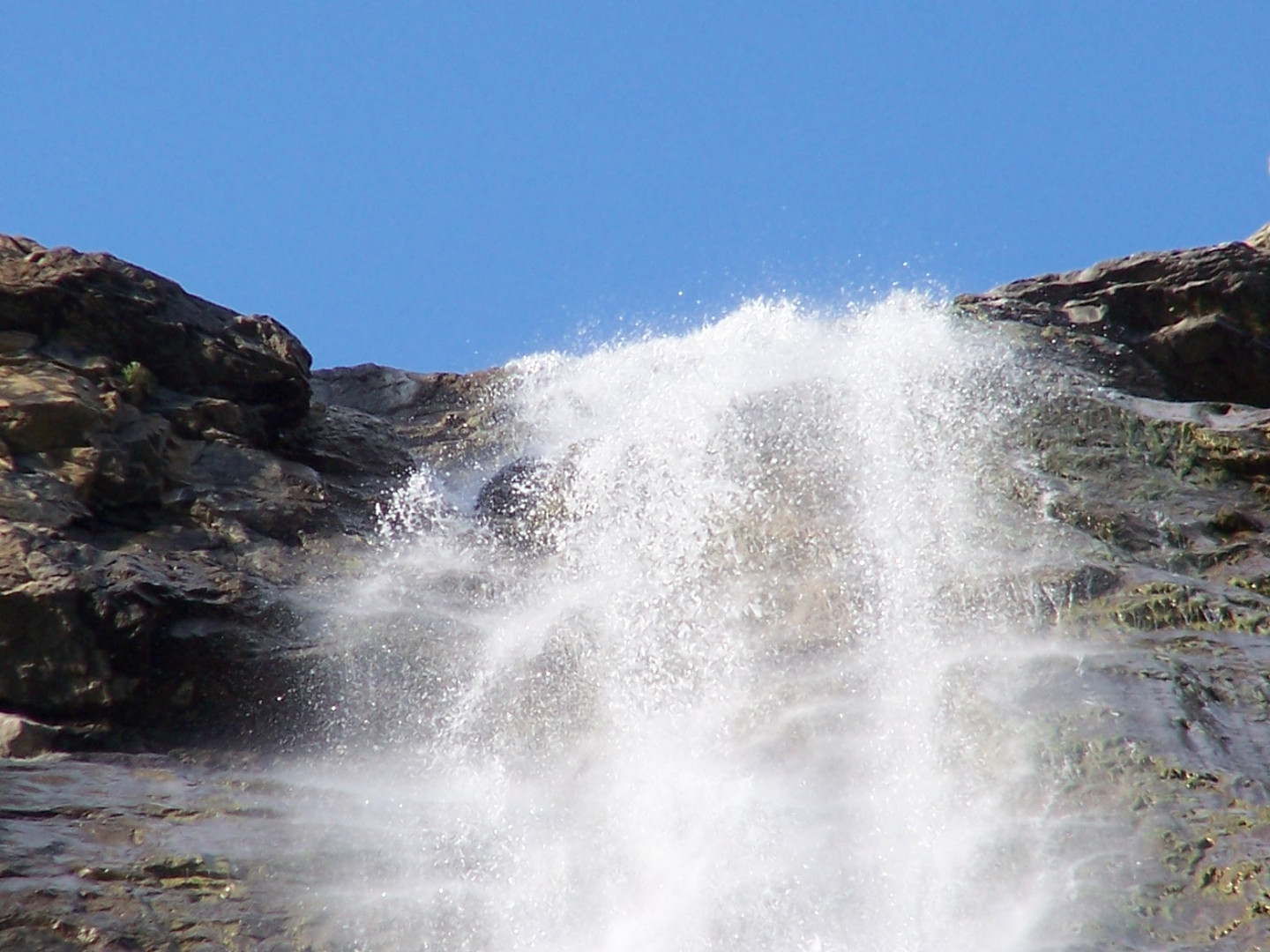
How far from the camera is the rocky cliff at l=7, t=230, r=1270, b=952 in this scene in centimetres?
729

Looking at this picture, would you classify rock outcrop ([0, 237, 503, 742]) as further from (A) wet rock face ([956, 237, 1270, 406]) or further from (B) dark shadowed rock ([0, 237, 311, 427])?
(A) wet rock face ([956, 237, 1270, 406])

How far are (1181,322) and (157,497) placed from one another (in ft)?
33.0

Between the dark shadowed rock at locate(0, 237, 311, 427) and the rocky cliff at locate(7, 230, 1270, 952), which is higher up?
the dark shadowed rock at locate(0, 237, 311, 427)

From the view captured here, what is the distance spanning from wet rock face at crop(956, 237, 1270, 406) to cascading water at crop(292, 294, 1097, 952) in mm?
1448

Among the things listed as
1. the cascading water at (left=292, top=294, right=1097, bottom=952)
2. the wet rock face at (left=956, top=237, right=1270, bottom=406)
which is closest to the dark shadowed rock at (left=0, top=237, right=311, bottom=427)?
the cascading water at (left=292, top=294, right=1097, bottom=952)

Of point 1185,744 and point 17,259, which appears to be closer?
point 1185,744

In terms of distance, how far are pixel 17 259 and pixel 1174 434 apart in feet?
33.4

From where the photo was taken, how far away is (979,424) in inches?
463

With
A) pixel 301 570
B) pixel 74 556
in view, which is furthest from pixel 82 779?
pixel 301 570

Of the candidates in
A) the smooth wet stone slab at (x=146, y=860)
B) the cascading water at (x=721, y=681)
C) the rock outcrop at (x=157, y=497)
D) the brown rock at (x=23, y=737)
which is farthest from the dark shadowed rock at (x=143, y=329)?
the smooth wet stone slab at (x=146, y=860)

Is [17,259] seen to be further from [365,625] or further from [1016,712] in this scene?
[1016,712]

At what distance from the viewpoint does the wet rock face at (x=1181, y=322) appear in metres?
13.8

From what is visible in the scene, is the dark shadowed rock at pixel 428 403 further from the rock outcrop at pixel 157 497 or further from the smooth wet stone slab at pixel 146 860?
the smooth wet stone slab at pixel 146 860

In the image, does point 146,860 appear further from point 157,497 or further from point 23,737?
point 157,497
